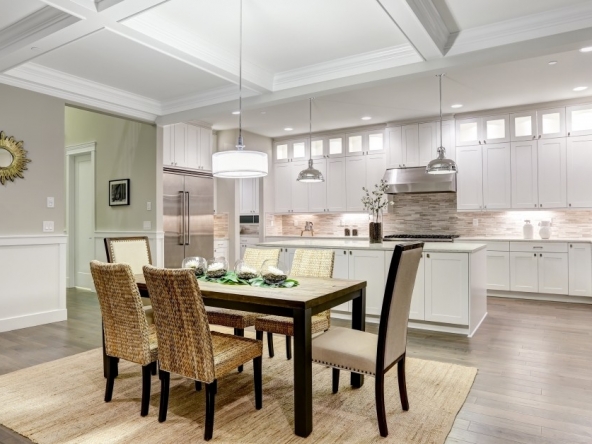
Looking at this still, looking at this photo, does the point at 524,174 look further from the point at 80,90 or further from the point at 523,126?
the point at 80,90

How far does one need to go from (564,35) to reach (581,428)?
2.91 m

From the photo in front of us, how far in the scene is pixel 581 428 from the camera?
223 centimetres

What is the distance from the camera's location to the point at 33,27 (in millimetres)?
3477

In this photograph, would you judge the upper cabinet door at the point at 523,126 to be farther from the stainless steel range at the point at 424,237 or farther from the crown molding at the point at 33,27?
the crown molding at the point at 33,27

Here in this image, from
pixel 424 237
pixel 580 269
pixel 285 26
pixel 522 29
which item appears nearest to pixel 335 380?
pixel 285 26

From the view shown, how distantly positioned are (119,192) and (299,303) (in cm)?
498

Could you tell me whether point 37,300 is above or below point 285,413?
above

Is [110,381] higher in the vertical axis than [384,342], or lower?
lower

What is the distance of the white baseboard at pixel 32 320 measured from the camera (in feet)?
14.1

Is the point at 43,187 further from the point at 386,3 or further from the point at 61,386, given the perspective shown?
the point at 386,3

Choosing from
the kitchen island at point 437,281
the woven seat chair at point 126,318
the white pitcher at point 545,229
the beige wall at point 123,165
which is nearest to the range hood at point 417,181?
the white pitcher at point 545,229

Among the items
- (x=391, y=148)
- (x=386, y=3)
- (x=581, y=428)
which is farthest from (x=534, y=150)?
(x=581, y=428)

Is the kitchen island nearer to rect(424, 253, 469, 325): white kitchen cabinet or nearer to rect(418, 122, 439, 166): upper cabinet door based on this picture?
rect(424, 253, 469, 325): white kitchen cabinet

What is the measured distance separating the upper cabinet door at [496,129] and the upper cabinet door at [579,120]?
2.51 ft
